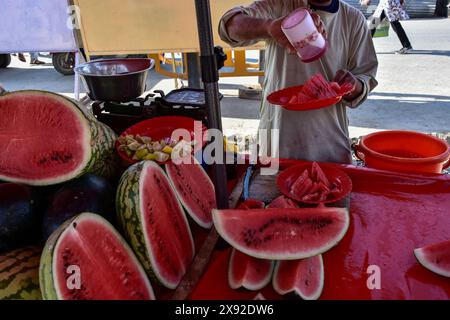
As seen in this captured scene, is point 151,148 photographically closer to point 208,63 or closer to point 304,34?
point 208,63

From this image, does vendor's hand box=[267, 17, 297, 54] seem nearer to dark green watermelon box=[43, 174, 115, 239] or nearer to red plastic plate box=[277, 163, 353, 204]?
red plastic plate box=[277, 163, 353, 204]

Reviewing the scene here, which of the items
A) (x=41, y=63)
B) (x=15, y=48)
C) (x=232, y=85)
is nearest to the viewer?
(x=15, y=48)

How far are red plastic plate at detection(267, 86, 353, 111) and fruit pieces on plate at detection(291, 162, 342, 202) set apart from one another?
11.4 inches

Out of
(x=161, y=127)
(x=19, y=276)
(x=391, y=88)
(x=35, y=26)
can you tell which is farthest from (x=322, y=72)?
(x=391, y=88)

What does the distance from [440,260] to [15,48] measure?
564 cm

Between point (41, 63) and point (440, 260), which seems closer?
point (440, 260)

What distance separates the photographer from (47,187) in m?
1.45

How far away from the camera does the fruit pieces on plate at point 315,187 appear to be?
160 cm

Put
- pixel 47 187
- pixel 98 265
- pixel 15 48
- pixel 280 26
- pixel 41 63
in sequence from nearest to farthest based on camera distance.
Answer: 1. pixel 98 265
2. pixel 47 187
3. pixel 280 26
4. pixel 15 48
5. pixel 41 63

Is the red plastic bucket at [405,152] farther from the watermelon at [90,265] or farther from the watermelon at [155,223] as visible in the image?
the watermelon at [90,265]

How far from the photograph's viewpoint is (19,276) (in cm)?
113

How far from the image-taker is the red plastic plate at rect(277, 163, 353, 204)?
1.60 metres
